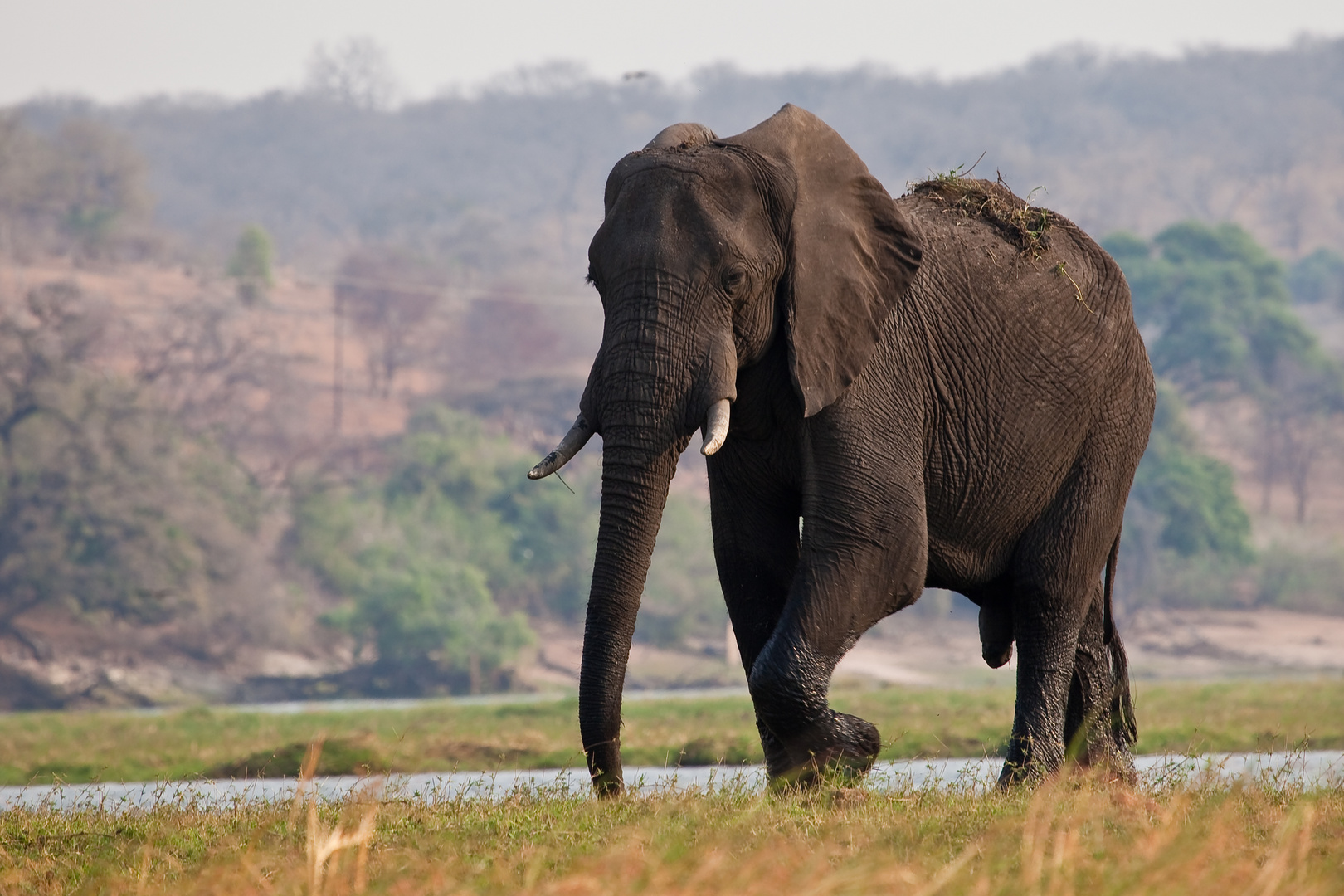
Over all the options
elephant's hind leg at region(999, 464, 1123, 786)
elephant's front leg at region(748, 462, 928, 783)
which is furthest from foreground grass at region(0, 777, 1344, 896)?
elephant's hind leg at region(999, 464, 1123, 786)

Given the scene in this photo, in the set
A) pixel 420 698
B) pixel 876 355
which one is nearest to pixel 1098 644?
pixel 876 355

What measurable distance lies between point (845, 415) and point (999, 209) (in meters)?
1.83

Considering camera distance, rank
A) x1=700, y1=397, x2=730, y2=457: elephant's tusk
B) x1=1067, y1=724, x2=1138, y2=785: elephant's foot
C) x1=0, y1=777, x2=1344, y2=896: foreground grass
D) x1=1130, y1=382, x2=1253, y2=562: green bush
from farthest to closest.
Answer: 1. x1=1130, y1=382, x2=1253, y2=562: green bush
2. x1=1067, y1=724, x2=1138, y2=785: elephant's foot
3. x1=700, y1=397, x2=730, y2=457: elephant's tusk
4. x1=0, y1=777, x2=1344, y2=896: foreground grass

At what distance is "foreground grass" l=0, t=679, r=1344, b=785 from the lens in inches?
659

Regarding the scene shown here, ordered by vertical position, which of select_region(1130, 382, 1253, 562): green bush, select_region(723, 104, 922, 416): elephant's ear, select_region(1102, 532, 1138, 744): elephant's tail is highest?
select_region(723, 104, 922, 416): elephant's ear

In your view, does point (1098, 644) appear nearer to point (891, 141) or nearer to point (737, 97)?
point (891, 141)

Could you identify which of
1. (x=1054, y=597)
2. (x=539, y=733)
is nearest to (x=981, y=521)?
(x=1054, y=597)

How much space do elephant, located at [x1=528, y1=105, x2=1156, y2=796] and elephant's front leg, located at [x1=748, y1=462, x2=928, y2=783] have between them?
0.04 feet

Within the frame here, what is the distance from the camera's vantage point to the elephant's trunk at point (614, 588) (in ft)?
24.1

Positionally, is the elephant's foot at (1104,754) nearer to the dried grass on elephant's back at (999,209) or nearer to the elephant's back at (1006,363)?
the elephant's back at (1006,363)

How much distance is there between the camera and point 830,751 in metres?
7.43

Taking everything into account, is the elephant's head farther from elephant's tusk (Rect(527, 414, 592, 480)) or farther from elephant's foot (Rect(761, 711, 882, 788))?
elephant's foot (Rect(761, 711, 882, 788))

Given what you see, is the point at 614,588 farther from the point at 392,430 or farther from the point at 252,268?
the point at 252,268

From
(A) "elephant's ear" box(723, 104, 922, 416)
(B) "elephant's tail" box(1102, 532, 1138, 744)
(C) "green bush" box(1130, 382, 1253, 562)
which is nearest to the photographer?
(A) "elephant's ear" box(723, 104, 922, 416)
